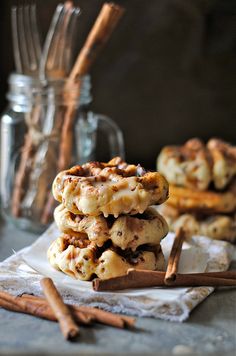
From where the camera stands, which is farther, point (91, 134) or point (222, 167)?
point (91, 134)

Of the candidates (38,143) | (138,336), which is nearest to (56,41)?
(38,143)

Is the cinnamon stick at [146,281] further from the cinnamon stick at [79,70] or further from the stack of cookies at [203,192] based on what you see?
the cinnamon stick at [79,70]

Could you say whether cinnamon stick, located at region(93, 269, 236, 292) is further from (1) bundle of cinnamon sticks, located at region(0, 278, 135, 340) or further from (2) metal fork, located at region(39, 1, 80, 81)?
(2) metal fork, located at region(39, 1, 80, 81)

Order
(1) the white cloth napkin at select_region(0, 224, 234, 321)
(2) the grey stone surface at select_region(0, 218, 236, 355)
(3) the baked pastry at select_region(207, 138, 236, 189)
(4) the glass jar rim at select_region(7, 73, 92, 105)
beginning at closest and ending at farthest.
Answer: (2) the grey stone surface at select_region(0, 218, 236, 355)
(1) the white cloth napkin at select_region(0, 224, 234, 321)
(3) the baked pastry at select_region(207, 138, 236, 189)
(4) the glass jar rim at select_region(7, 73, 92, 105)

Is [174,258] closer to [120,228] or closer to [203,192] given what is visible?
[120,228]

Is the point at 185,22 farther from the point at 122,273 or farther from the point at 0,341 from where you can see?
the point at 0,341

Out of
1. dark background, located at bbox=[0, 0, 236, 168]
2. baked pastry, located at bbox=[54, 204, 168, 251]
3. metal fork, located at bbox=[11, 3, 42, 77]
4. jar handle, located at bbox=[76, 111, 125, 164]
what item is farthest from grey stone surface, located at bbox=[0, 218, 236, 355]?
dark background, located at bbox=[0, 0, 236, 168]

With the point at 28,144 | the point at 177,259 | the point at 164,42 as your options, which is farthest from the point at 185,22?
the point at 177,259
